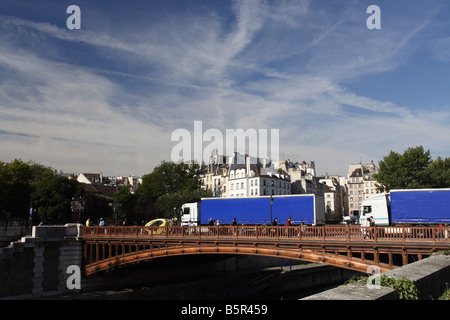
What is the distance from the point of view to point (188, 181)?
284 ft

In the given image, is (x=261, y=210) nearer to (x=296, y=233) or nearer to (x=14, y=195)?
(x=296, y=233)

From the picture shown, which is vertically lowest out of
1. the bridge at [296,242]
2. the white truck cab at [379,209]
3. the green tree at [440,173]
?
the bridge at [296,242]

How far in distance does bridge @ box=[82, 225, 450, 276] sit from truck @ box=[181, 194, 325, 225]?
9.72 meters

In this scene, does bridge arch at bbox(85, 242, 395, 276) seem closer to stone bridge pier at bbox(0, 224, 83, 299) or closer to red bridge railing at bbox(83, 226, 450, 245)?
red bridge railing at bbox(83, 226, 450, 245)

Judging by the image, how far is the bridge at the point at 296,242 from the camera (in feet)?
61.3

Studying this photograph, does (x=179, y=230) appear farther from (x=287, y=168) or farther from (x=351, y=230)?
(x=287, y=168)

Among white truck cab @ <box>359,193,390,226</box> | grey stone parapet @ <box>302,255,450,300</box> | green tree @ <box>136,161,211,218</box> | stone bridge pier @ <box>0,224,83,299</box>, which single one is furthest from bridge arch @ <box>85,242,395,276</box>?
green tree @ <box>136,161,211,218</box>

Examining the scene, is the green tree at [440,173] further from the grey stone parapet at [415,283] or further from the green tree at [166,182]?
the grey stone parapet at [415,283]

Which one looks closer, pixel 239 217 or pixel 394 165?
pixel 239 217

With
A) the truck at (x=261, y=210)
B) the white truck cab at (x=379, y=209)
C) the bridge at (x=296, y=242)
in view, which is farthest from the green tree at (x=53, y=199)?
the white truck cab at (x=379, y=209)

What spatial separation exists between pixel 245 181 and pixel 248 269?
1842 inches

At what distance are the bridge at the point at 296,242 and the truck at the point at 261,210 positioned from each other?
9719 millimetres

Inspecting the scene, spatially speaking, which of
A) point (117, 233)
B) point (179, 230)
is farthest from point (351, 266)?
point (117, 233)

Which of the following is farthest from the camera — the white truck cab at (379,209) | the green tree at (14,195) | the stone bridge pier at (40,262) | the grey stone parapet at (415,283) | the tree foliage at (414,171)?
the tree foliage at (414,171)
